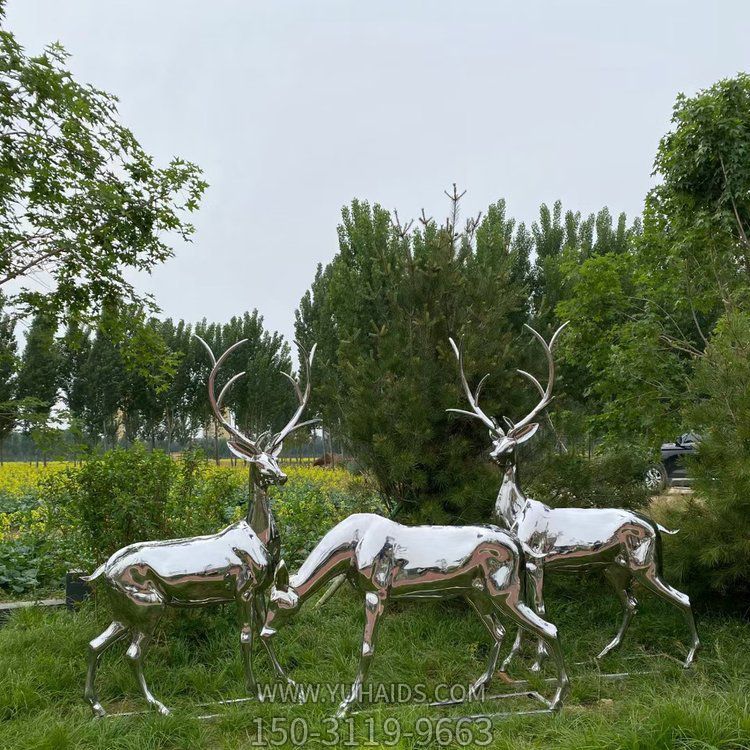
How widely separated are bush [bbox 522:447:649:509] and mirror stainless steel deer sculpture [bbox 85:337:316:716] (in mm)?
2569

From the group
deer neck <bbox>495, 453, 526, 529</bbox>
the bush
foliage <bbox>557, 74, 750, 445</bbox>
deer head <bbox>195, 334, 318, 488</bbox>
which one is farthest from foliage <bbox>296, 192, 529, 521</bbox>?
foliage <bbox>557, 74, 750, 445</bbox>

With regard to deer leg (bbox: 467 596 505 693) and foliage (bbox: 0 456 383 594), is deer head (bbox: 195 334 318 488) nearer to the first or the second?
deer leg (bbox: 467 596 505 693)

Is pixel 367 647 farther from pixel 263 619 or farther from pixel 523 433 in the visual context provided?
pixel 523 433

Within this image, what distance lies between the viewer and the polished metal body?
345 cm

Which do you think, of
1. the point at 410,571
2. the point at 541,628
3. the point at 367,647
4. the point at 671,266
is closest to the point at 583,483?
the point at 541,628

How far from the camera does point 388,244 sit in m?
6.40

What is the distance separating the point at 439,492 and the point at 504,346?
4.13ft

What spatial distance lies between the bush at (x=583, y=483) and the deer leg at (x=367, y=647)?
2376 mm

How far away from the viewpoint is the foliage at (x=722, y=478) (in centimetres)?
447

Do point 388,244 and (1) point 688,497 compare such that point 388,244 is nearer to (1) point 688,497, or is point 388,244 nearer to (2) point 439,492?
(2) point 439,492

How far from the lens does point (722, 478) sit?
15.0ft

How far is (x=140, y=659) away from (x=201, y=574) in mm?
509

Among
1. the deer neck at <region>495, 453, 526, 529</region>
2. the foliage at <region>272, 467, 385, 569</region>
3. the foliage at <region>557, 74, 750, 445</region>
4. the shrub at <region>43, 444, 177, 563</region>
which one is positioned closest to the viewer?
the deer neck at <region>495, 453, 526, 529</region>

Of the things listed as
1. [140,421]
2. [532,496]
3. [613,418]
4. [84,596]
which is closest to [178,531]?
[84,596]
